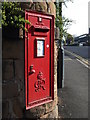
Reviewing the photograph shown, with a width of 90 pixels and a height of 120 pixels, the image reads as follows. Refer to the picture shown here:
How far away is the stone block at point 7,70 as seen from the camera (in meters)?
3.80

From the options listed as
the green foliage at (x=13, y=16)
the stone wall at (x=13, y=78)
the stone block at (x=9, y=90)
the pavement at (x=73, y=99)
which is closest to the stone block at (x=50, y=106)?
the stone wall at (x=13, y=78)

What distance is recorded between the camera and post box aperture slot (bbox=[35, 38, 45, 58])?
13.1ft

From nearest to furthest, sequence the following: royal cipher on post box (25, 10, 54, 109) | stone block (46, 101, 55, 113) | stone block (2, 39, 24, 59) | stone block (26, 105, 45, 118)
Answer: stone block (2, 39, 24, 59) → royal cipher on post box (25, 10, 54, 109) → stone block (26, 105, 45, 118) → stone block (46, 101, 55, 113)

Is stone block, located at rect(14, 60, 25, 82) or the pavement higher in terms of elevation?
stone block, located at rect(14, 60, 25, 82)

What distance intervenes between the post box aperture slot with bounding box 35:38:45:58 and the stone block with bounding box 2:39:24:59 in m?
0.26

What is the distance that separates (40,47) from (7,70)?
0.68m

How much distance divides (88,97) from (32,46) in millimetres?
3048

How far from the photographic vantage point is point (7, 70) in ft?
12.5

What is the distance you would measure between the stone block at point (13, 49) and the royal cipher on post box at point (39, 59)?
8 centimetres

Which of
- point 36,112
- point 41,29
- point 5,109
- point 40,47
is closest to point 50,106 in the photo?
point 36,112

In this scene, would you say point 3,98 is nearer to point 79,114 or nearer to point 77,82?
point 79,114

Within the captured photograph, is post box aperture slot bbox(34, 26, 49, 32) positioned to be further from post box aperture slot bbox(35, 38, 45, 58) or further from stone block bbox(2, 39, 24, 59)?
stone block bbox(2, 39, 24, 59)

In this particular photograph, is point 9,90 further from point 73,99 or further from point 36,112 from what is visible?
point 73,99

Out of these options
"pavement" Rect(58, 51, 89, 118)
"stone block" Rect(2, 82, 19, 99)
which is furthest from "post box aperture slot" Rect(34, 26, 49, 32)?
"pavement" Rect(58, 51, 89, 118)
